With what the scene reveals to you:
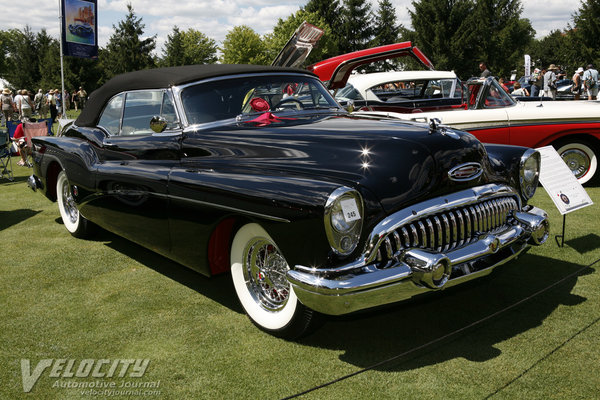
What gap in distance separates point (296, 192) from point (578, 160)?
6.19m

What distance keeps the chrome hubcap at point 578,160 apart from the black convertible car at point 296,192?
13.5ft

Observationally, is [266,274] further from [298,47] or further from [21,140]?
[298,47]

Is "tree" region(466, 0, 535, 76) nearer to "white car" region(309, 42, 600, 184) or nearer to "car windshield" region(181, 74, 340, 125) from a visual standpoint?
"white car" region(309, 42, 600, 184)

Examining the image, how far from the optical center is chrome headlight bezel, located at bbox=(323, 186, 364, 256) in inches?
103

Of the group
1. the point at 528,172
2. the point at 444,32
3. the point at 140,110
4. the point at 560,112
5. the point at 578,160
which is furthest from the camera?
the point at 444,32

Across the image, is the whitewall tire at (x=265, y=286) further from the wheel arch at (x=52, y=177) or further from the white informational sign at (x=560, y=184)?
the wheel arch at (x=52, y=177)

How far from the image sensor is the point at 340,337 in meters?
3.20

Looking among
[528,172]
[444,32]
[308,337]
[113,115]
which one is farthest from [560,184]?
[444,32]

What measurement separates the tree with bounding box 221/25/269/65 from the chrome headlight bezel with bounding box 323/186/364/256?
62.2 m

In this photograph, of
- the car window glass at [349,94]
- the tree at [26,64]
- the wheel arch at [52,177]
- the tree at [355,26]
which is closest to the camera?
the wheel arch at [52,177]

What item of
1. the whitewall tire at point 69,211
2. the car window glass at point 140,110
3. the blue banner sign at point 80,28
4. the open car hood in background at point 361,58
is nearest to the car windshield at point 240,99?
the car window glass at point 140,110

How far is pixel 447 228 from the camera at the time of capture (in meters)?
2.89

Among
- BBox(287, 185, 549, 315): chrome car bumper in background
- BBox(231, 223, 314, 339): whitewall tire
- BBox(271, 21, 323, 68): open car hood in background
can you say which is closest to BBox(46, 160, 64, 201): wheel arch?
BBox(231, 223, 314, 339): whitewall tire

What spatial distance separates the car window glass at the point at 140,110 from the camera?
425 cm
